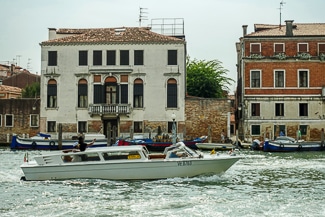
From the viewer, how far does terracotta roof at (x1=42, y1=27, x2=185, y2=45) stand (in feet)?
118

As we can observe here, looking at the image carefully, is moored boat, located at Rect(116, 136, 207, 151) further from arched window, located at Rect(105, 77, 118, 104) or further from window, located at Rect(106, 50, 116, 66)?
window, located at Rect(106, 50, 116, 66)

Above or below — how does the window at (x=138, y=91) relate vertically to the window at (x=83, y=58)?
below

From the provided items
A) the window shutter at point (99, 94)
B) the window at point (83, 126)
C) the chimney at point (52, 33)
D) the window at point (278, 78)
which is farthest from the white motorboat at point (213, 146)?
the chimney at point (52, 33)

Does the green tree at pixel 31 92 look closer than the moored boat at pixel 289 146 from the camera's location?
No

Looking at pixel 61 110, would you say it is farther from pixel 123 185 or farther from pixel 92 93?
pixel 123 185

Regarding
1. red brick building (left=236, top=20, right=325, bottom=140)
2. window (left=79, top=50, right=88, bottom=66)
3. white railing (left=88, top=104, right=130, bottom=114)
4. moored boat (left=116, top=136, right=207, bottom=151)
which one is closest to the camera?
moored boat (left=116, top=136, right=207, bottom=151)

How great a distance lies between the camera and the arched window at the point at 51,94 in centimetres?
3672

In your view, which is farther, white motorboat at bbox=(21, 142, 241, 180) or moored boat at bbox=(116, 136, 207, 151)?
moored boat at bbox=(116, 136, 207, 151)

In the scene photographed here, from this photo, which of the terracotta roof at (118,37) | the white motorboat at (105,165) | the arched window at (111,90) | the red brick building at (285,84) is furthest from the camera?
the arched window at (111,90)

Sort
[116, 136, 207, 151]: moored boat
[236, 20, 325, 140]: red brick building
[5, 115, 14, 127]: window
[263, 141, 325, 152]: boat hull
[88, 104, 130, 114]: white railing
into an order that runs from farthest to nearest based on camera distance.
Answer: [5, 115, 14, 127]: window → [236, 20, 325, 140]: red brick building → [88, 104, 130, 114]: white railing → [116, 136, 207, 151]: moored boat → [263, 141, 325, 152]: boat hull

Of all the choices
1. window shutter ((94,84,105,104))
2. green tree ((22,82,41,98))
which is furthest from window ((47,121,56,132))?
green tree ((22,82,41,98))

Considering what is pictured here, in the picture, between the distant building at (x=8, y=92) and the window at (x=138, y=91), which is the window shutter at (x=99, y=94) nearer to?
the window at (x=138, y=91)

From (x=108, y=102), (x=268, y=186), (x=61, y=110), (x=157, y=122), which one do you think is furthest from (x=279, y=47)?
(x=268, y=186)

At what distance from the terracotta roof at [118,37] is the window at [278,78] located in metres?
6.39
